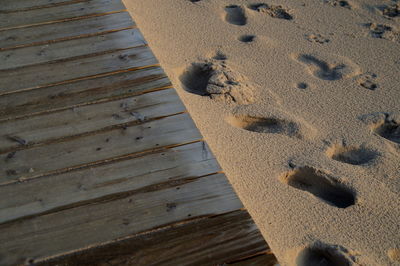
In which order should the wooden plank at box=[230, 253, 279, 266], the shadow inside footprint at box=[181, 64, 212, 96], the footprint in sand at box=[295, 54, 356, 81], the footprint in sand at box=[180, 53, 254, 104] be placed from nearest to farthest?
1. the wooden plank at box=[230, 253, 279, 266]
2. the footprint in sand at box=[180, 53, 254, 104]
3. the shadow inside footprint at box=[181, 64, 212, 96]
4. the footprint in sand at box=[295, 54, 356, 81]

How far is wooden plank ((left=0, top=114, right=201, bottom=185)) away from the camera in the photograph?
1.63 metres

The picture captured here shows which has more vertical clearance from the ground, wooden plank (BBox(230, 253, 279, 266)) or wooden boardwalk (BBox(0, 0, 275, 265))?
wooden boardwalk (BBox(0, 0, 275, 265))

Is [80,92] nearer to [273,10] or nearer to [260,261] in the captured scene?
[260,261]

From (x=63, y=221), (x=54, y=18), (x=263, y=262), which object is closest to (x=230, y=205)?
(x=263, y=262)

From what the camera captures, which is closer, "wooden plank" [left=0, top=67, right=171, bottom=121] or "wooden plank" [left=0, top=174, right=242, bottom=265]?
"wooden plank" [left=0, top=174, right=242, bottom=265]

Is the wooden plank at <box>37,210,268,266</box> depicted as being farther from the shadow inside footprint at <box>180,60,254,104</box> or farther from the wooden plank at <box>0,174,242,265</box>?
the shadow inside footprint at <box>180,60,254,104</box>

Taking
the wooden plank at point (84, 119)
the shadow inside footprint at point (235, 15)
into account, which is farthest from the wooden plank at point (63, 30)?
the shadow inside footprint at point (235, 15)

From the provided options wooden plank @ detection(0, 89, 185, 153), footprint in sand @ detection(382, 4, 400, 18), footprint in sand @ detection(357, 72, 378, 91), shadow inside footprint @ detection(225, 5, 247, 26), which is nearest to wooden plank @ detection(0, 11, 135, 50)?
wooden plank @ detection(0, 89, 185, 153)

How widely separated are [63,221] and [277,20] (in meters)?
2.49

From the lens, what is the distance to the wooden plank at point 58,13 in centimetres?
256

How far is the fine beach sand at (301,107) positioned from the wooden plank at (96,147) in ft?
1.20

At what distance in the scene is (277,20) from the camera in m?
3.38

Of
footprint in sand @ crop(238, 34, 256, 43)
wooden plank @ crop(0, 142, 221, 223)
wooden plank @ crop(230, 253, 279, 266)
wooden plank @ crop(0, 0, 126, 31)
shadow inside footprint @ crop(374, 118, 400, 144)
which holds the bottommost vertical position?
shadow inside footprint @ crop(374, 118, 400, 144)

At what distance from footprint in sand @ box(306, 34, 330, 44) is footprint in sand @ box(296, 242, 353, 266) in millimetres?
1821
